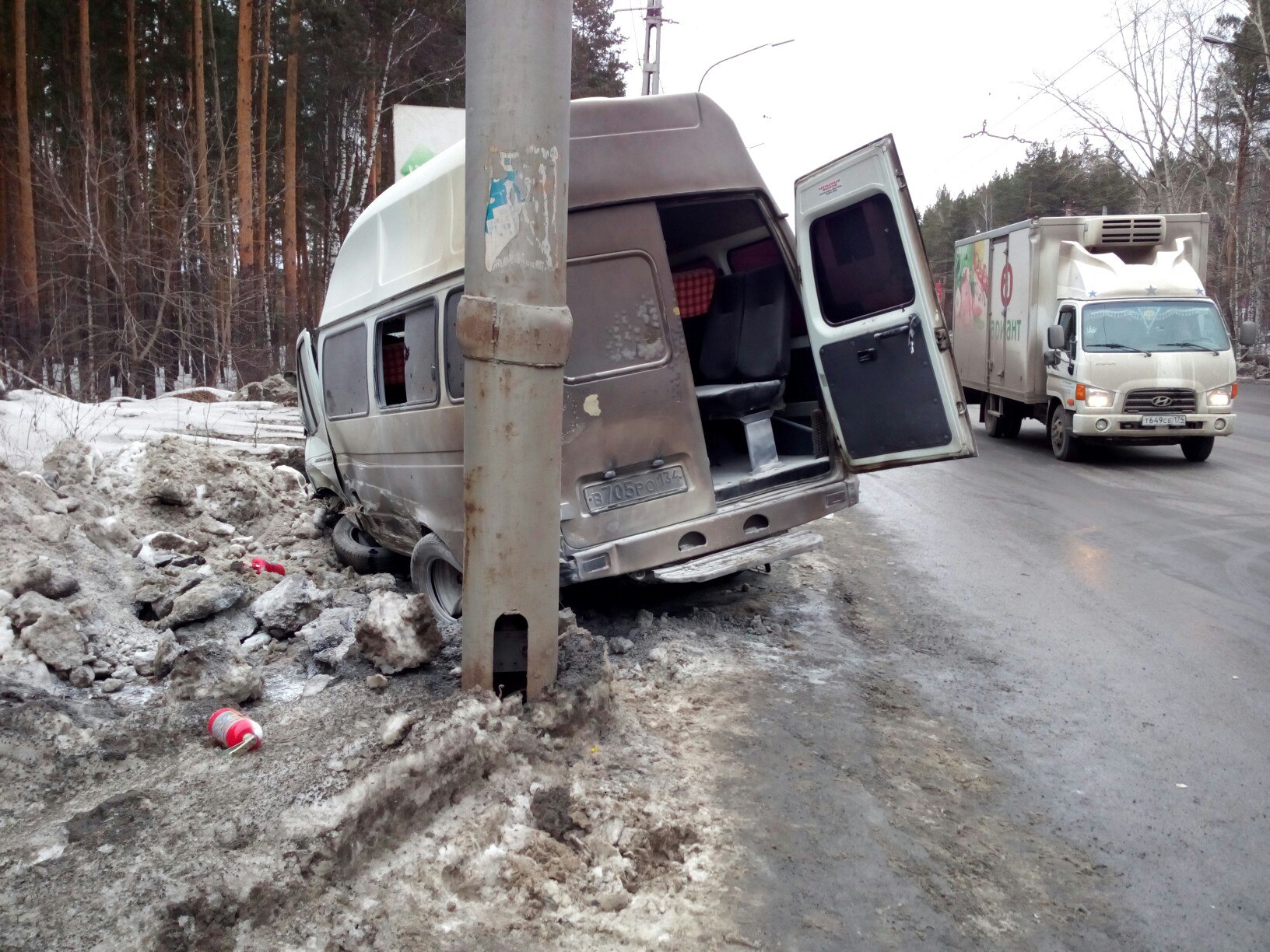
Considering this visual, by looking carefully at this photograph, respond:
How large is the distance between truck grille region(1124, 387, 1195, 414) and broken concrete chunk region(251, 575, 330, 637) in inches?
407

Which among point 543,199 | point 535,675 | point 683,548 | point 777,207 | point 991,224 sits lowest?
point 535,675

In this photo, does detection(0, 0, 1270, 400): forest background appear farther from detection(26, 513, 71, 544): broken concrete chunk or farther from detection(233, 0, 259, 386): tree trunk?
detection(26, 513, 71, 544): broken concrete chunk

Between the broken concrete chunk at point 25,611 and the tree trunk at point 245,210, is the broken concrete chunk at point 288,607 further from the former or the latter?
the tree trunk at point 245,210

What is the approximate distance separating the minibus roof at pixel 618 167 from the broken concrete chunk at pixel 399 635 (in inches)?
71.2

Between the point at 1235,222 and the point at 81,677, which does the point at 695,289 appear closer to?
the point at 81,677

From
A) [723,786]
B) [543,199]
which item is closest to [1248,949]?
[723,786]

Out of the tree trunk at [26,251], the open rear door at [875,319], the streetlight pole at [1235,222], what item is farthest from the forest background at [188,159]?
the open rear door at [875,319]

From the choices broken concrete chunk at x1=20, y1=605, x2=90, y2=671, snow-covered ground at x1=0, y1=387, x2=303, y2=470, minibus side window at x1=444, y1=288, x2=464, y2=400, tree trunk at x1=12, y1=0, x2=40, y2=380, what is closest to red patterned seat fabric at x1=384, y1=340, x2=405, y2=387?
minibus side window at x1=444, y1=288, x2=464, y2=400

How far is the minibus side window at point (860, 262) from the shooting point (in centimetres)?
543

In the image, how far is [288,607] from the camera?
498cm

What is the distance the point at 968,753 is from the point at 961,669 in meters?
1.07

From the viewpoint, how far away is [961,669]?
495 centimetres

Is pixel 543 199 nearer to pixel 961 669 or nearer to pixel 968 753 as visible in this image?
pixel 968 753

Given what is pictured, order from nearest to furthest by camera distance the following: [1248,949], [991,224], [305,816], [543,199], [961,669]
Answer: [1248,949] < [305,816] < [543,199] < [961,669] < [991,224]
